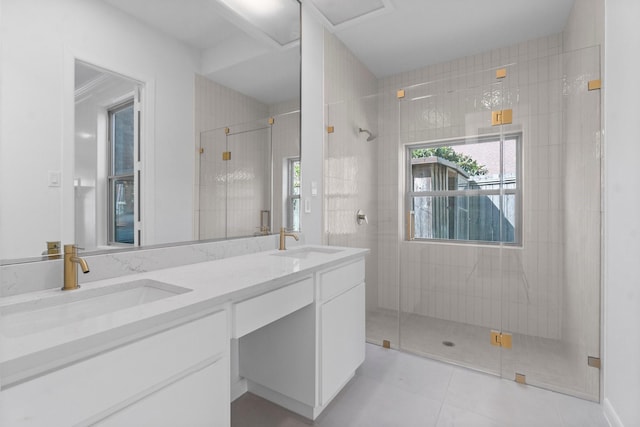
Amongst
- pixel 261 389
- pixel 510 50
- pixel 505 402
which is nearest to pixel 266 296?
pixel 261 389

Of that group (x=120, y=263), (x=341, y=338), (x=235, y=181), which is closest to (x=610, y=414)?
(x=341, y=338)

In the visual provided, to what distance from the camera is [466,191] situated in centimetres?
234

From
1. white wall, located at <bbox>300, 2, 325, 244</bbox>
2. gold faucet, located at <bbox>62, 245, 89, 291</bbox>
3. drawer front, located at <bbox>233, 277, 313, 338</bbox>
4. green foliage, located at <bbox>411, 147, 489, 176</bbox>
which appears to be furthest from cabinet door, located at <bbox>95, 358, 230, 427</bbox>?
green foliage, located at <bbox>411, 147, 489, 176</bbox>

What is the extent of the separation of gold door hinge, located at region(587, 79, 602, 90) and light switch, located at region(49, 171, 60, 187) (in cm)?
265

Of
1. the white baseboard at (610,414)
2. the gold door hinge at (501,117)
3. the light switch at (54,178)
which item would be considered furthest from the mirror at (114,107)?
the white baseboard at (610,414)

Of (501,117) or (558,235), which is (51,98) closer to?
(501,117)

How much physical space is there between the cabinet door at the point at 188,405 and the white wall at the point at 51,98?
2.12 feet

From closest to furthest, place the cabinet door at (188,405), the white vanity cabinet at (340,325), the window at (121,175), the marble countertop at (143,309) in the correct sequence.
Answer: the marble countertop at (143,309) < the cabinet door at (188,405) < the window at (121,175) < the white vanity cabinet at (340,325)

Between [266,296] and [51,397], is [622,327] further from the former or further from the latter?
[51,397]

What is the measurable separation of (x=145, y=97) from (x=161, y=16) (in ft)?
1.25

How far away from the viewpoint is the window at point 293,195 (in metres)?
2.17

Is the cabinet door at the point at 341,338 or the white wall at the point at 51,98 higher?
the white wall at the point at 51,98

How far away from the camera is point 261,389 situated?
1.73 meters

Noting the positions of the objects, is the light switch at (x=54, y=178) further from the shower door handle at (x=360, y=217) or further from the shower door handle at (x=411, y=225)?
the shower door handle at (x=411, y=225)
